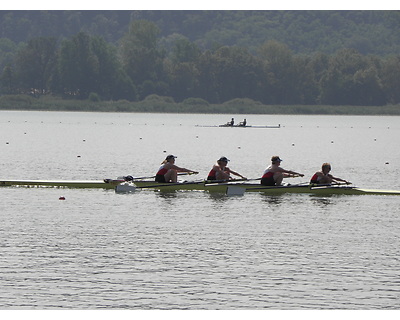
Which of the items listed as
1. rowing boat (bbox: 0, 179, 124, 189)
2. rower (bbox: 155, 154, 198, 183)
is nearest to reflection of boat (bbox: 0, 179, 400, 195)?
rowing boat (bbox: 0, 179, 124, 189)

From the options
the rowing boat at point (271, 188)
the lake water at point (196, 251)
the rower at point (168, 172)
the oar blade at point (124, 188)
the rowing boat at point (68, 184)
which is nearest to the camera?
the lake water at point (196, 251)

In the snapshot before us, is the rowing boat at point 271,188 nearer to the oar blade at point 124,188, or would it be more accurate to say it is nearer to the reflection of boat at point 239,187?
the reflection of boat at point 239,187

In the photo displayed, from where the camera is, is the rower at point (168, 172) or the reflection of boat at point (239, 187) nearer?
the reflection of boat at point (239, 187)

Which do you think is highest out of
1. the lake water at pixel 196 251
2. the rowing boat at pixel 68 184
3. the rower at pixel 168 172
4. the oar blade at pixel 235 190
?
the rower at pixel 168 172

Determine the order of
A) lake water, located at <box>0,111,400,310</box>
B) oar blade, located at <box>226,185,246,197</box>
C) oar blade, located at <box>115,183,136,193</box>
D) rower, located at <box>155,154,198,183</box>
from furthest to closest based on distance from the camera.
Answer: oar blade, located at <box>115,183,136,193</box>
rower, located at <box>155,154,198,183</box>
oar blade, located at <box>226,185,246,197</box>
lake water, located at <box>0,111,400,310</box>

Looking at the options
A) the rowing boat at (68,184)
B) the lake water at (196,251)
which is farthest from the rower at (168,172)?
the rowing boat at (68,184)

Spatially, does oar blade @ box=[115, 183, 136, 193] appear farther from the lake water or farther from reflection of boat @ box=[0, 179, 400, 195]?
the lake water

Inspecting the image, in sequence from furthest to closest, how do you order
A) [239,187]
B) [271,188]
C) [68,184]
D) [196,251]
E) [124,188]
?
1. [68,184]
2. [124,188]
3. [239,187]
4. [271,188]
5. [196,251]

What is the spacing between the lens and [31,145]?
3433 inches

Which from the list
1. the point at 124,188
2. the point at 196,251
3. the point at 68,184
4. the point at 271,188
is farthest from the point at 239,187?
the point at 196,251

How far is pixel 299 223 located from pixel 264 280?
963 centimetres

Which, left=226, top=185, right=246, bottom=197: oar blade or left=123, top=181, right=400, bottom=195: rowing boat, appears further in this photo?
left=226, top=185, right=246, bottom=197: oar blade

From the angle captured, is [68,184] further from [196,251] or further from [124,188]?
[196,251]

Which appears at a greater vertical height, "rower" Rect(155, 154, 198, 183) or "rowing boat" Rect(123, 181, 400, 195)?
"rower" Rect(155, 154, 198, 183)
